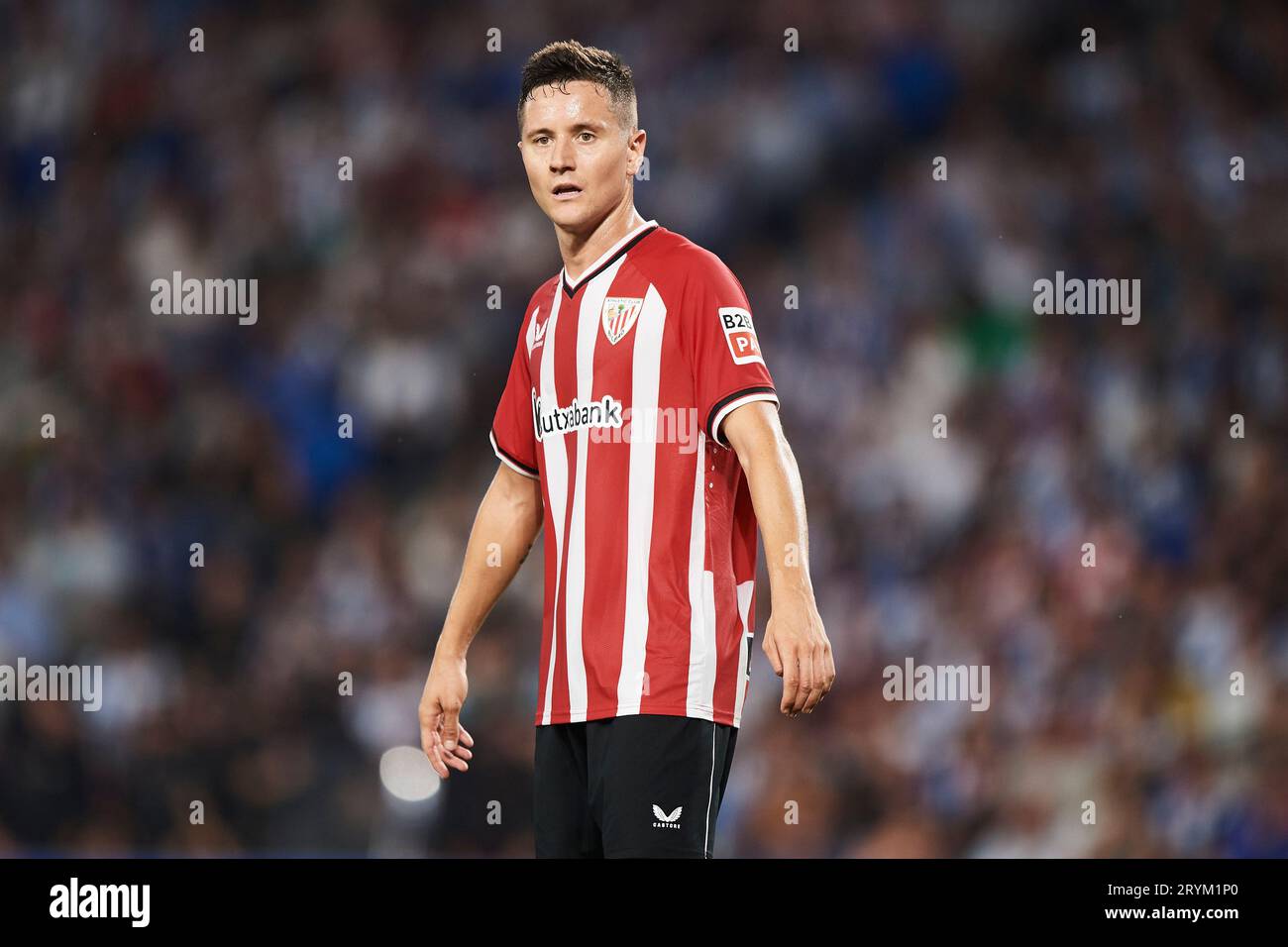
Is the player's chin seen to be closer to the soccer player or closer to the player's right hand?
the soccer player

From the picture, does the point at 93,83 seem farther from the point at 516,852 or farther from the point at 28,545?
the point at 516,852

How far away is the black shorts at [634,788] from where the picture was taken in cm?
233

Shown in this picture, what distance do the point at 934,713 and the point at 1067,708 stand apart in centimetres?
53

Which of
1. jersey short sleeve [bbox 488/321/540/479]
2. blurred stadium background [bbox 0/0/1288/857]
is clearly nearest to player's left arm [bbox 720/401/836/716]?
jersey short sleeve [bbox 488/321/540/479]

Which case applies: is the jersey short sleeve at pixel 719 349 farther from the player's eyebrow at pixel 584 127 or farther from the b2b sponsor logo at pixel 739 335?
the player's eyebrow at pixel 584 127

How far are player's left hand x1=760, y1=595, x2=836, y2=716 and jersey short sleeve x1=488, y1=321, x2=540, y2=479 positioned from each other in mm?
774

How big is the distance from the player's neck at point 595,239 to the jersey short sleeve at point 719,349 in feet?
0.62

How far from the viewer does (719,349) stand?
2492 mm

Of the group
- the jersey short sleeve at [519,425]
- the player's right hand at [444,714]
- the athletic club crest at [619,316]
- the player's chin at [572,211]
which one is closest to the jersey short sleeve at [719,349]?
the athletic club crest at [619,316]

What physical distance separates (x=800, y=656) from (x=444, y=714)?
87 cm

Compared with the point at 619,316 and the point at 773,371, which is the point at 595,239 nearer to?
the point at 619,316

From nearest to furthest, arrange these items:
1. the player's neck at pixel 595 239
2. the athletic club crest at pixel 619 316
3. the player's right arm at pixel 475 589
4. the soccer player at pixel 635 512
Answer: the soccer player at pixel 635 512
the athletic club crest at pixel 619 316
the player's neck at pixel 595 239
the player's right arm at pixel 475 589

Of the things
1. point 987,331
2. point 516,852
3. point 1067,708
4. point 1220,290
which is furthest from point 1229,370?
point 516,852
